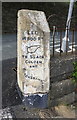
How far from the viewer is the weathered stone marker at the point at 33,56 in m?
3.97

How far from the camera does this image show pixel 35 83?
4234mm

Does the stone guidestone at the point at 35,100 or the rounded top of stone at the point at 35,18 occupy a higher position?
the rounded top of stone at the point at 35,18

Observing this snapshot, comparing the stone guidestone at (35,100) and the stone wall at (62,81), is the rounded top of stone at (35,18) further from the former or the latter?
the stone guidestone at (35,100)

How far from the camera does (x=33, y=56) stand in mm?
4094

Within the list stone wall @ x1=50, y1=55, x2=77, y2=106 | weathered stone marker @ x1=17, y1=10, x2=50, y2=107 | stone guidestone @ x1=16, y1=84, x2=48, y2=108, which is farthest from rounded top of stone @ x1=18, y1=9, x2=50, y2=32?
stone guidestone @ x1=16, y1=84, x2=48, y2=108

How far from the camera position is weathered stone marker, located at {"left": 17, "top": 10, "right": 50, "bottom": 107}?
3.97m

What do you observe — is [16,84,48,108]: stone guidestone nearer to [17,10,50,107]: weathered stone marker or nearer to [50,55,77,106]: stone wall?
[17,10,50,107]: weathered stone marker

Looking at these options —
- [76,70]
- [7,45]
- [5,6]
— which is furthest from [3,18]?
[76,70]

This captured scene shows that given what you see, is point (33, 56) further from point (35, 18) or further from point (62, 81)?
point (62, 81)

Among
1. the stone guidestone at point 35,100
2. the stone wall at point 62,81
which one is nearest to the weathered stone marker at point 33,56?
the stone guidestone at point 35,100

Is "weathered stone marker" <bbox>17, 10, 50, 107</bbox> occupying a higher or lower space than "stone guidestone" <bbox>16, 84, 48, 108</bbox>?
higher

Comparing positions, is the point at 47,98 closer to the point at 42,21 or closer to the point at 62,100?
the point at 62,100

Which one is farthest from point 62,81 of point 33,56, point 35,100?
point 33,56

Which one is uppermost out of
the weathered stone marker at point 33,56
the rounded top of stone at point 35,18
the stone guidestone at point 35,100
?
the rounded top of stone at point 35,18
